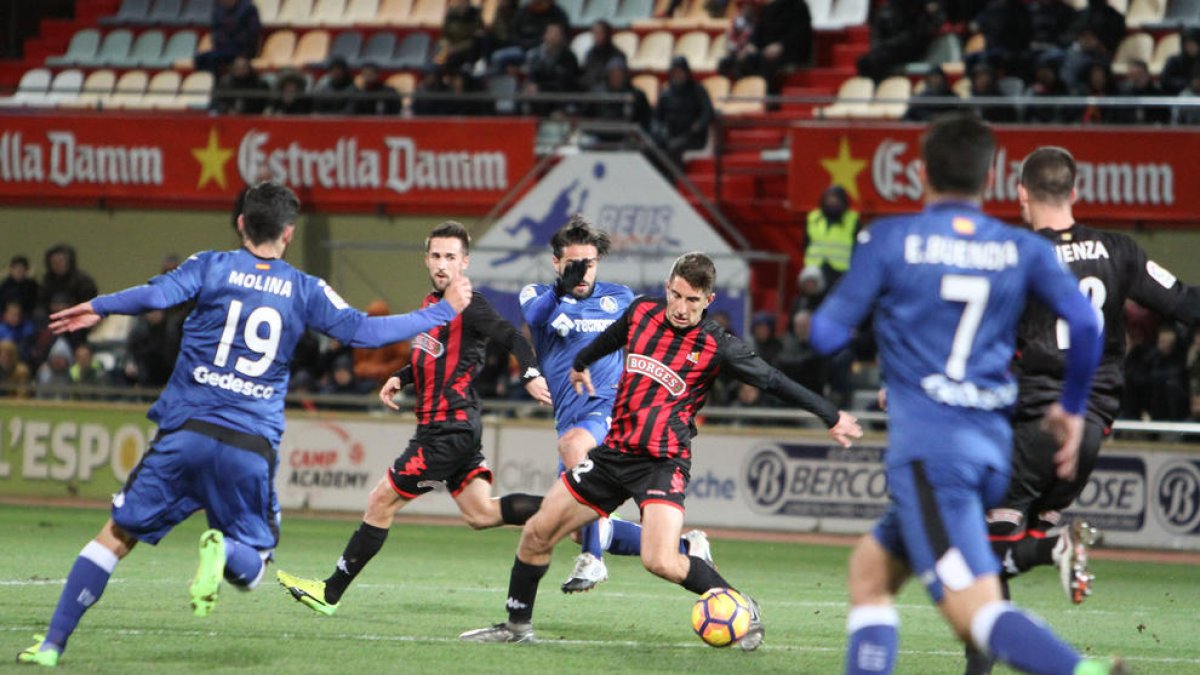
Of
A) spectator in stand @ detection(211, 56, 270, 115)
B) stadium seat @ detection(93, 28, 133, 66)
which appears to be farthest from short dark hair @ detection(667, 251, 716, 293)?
stadium seat @ detection(93, 28, 133, 66)

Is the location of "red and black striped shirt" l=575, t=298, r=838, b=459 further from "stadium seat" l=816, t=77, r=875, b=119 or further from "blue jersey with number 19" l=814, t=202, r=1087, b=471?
"stadium seat" l=816, t=77, r=875, b=119

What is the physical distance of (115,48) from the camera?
983 inches

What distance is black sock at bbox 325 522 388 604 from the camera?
341 inches

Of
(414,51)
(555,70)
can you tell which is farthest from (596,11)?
(555,70)

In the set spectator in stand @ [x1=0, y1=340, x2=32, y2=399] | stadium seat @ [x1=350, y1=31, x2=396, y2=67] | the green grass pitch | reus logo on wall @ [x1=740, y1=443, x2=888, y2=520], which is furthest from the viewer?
stadium seat @ [x1=350, y1=31, x2=396, y2=67]

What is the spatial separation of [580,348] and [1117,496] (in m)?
7.38

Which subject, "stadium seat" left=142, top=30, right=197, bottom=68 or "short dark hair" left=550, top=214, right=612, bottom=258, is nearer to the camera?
"short dark hair" left=550, top=214, right=612, bottom=258

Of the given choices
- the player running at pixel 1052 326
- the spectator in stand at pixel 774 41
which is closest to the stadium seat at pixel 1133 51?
the spectator in stand at pixel 774 41

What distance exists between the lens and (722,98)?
18.9 m

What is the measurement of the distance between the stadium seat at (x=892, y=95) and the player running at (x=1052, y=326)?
1279 cm

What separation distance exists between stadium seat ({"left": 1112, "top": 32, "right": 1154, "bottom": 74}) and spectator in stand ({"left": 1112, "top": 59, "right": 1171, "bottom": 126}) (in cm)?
134

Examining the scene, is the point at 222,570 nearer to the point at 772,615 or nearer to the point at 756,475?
the point at 772,615

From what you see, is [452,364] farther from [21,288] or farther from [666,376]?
[21,288]

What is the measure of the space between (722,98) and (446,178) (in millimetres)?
3535
